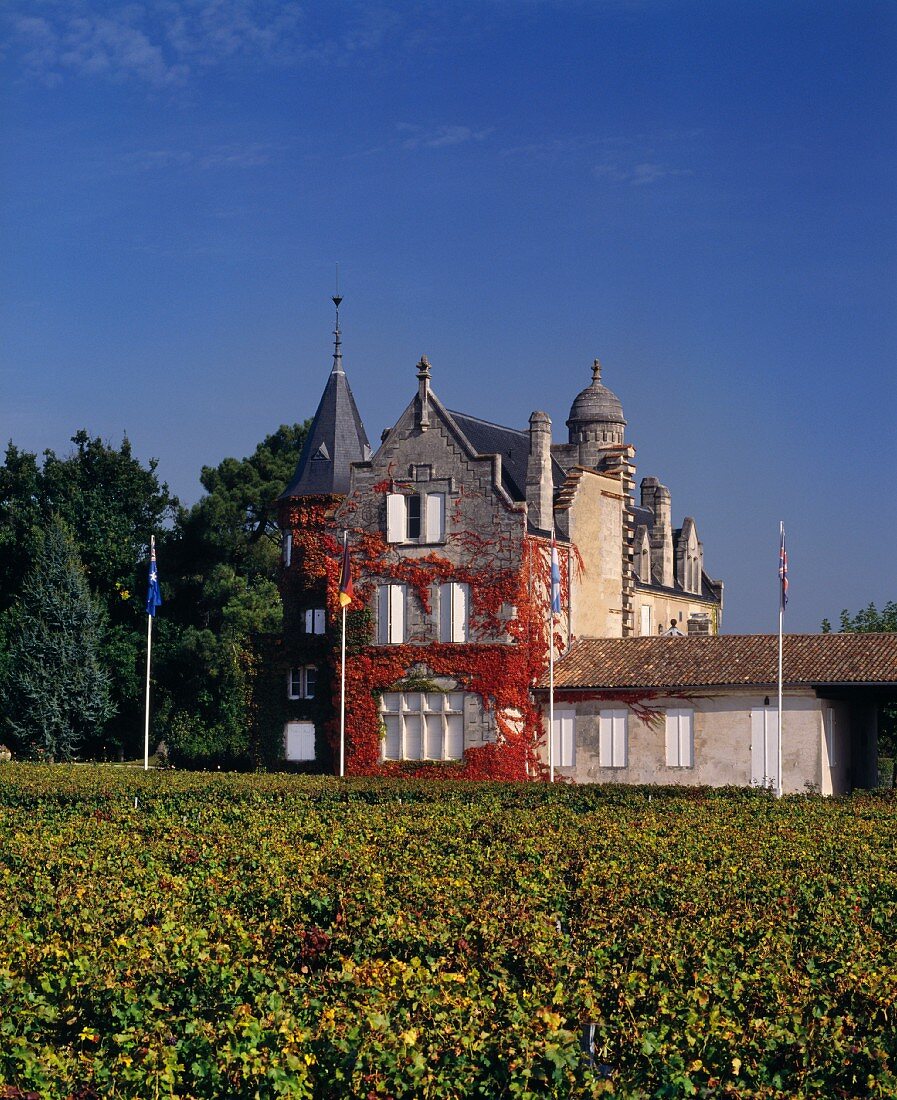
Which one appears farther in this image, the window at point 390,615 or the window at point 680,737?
the window at point 390,615

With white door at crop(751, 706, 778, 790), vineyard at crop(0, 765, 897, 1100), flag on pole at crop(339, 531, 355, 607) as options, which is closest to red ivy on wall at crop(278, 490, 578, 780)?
flag on pole at crop(339, 531, 355, 607)

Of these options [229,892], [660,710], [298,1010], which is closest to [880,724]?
[660,710]

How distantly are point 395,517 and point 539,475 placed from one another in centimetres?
509

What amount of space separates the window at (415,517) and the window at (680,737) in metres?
9.77

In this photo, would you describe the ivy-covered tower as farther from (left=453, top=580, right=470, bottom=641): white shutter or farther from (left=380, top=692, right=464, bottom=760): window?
(left=453, top=580, right=470, bottom=641): white shutter

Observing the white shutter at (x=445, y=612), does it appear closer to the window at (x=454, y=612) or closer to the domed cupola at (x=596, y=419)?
the window at (x=454, y=612)

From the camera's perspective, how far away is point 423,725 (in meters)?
49.7

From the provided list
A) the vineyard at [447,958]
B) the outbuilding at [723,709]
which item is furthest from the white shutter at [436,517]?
the vineyard at [447,958]

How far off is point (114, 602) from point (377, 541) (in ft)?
75.2

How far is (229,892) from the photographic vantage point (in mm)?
18484

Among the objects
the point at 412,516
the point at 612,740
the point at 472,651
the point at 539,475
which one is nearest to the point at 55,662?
the point at 412,516

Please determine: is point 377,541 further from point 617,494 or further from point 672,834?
point 672,834

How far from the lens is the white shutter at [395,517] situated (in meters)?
50.8

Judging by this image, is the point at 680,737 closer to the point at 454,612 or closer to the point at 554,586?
the point at 554,586
